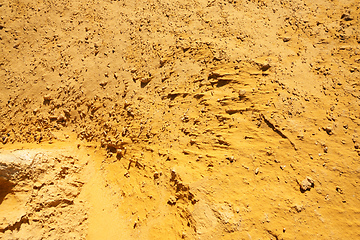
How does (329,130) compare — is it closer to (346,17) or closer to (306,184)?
(306,184)

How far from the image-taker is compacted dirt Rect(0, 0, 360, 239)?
360 cm

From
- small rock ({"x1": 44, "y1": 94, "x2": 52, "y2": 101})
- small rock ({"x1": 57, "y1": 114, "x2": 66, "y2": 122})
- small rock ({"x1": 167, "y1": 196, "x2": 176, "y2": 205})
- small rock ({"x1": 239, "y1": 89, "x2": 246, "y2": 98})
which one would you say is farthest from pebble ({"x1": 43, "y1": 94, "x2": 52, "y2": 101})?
small rock ({"x1": 239, "y1": 89, "x2": 246, "y2": 98})

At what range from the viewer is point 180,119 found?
15.0 ft

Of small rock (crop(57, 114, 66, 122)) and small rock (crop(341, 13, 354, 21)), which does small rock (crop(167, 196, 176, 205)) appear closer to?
small rock (crop(57, 114, 66, 122))

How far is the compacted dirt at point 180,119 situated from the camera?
360 cm

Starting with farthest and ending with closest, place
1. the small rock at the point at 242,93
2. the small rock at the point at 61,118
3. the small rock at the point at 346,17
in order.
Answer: the small rock at the point at 61,118, the small rock at the point at 346,17, the small rock at the point at 242,93

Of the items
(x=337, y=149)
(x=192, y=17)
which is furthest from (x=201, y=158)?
(x=192, y=17)

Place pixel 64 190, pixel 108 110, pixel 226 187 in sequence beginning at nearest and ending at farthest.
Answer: pixel 226 187 → pixel 64 190 → pixel 108 110

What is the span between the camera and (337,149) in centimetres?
364

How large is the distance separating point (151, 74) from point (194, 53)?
1.07 m

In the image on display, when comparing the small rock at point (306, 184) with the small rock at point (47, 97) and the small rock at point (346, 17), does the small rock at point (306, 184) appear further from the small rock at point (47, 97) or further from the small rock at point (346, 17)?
the small rock at point (47, 97)

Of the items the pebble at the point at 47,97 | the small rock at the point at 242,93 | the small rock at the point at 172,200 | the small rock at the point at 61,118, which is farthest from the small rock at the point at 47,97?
the small rock at the point at 242,93

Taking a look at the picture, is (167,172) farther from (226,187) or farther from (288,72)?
(288,72)

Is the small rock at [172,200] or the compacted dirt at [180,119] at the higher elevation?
the compacted dirt at [180,119]
